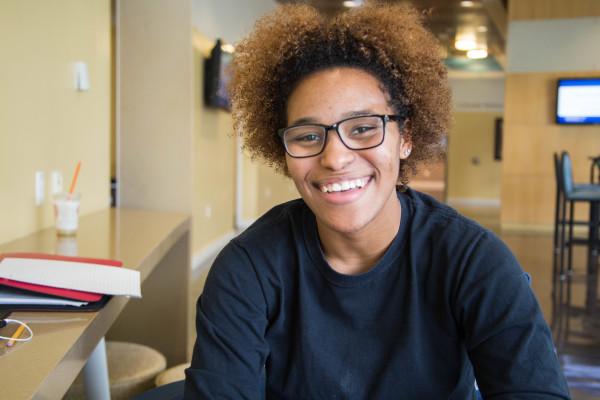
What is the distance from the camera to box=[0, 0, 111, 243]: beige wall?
2020mm

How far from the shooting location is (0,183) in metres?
1.97

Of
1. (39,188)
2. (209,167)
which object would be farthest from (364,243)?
(209,167)

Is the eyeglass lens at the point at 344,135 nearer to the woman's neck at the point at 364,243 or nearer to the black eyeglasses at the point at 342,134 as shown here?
the black eyeglasses at the point at 342,134

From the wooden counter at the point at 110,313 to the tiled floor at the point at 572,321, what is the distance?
124 cm

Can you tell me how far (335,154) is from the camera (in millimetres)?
1102

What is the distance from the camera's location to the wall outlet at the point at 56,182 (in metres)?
2.38

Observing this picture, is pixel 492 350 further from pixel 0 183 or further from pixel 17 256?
pixel 0 183

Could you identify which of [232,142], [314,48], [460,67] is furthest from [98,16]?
[460,67]

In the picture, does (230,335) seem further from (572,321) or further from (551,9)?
(551,9)

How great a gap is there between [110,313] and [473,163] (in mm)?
12558

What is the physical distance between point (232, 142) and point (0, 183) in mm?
5211

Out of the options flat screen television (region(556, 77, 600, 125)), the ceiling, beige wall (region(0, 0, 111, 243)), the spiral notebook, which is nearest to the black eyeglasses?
the spiral notebook

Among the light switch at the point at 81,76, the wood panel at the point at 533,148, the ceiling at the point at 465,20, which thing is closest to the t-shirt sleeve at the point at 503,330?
the light switch at the point at 81,76

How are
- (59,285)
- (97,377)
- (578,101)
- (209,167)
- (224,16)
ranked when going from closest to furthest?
(59,285), (97,377), (209,167), (224,16), (578,101)
